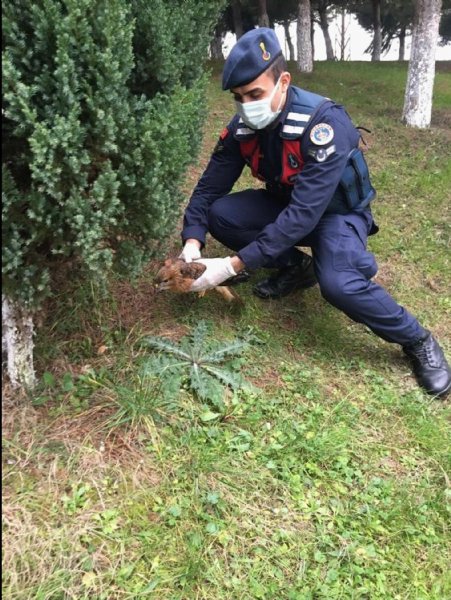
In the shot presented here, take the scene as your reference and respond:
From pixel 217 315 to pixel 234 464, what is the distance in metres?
1.07

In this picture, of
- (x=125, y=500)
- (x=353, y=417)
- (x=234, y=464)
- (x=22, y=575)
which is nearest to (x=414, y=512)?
(x=353, y=417)

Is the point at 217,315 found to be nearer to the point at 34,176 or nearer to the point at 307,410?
the point at 307,410

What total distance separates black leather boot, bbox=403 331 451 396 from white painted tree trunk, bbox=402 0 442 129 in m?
6.69

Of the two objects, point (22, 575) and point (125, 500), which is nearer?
point (22, 575)

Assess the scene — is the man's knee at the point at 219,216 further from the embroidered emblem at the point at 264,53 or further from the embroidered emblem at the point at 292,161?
the embroidered emblem at the point at 264,53

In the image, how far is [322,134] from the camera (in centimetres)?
286

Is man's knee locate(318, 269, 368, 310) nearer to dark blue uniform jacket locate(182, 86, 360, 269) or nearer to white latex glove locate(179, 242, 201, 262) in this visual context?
dark blue uniform jacket locate(182, 86, 360, 269)

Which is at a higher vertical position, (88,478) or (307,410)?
(88,478)

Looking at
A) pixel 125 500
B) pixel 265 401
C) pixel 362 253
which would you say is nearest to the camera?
pixel 125 500

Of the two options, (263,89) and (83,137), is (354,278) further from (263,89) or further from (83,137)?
(83,137)

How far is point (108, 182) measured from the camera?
2.01 m

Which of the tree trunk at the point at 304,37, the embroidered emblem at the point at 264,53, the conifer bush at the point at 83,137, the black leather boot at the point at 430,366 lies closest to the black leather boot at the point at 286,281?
the black leather boot at the point at 430,366

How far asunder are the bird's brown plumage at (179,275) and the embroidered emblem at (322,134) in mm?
910

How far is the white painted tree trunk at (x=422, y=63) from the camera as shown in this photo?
8.20 meters
